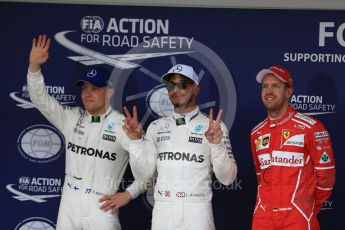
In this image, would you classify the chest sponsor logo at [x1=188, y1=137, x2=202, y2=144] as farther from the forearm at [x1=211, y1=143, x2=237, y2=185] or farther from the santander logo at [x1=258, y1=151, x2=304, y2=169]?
the santander logo at [x1=258, y1=151, x2=304, y2=169]

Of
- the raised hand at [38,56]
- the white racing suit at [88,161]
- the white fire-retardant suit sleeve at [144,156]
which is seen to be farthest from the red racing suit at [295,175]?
the raised hand at [38,56]

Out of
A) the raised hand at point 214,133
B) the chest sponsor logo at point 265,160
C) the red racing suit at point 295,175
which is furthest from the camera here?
the chest sponsor logo at point 265,160

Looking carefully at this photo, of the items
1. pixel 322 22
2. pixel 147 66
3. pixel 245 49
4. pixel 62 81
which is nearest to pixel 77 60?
pixel 62 81

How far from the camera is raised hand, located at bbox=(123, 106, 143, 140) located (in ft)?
14.1

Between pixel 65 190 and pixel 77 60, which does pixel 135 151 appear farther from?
pixel 77 60

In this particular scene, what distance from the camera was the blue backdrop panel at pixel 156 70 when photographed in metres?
5.25

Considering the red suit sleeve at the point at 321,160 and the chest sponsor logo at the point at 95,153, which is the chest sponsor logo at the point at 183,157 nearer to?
the chest sponsor logo at the point at 95,153

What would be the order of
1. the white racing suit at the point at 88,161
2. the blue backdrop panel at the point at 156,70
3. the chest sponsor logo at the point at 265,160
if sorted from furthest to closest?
the blue backdrop panel at the point at 156,70
the white racing suit at the point at 88,161
the chest sponsor logo at the point at 265,160

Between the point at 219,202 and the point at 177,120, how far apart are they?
103 cm

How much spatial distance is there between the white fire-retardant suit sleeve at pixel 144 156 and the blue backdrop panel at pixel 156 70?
707 millimetres

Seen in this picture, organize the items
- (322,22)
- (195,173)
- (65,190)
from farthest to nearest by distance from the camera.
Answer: (322,22)
(65,190)
(195,173)

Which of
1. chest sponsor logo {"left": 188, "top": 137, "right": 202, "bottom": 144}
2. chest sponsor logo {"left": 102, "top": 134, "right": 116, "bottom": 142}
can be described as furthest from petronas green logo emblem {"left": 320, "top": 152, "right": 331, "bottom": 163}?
chest sponsor logo {"left": 102, "top": 134, "right": 116, "bottom": 142}

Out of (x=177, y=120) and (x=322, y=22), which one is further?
(x=322, y=22)

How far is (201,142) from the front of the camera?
4.48 metres
